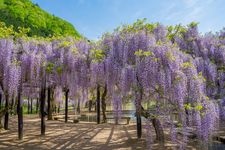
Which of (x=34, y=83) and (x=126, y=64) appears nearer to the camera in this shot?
(x=126, y=64)

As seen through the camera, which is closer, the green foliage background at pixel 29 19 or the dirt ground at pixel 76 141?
the dirt ground at pixel 76 141

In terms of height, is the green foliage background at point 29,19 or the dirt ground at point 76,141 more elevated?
the green foliage background at point 29,19

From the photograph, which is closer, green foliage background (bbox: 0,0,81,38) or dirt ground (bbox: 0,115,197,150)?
dirt ground (bbox: 0,115,197,150)

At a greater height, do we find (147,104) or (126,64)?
(126,64)

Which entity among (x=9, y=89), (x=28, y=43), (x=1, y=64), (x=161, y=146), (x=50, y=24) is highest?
(x=50, y=24)

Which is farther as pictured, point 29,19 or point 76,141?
point 29,19

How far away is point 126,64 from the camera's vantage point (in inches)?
569

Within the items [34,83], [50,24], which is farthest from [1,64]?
[50,24]

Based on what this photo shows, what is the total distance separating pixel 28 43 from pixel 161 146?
748cm

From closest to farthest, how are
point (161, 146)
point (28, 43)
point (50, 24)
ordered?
point (161, 146), point (28, 43), point (50, 24)

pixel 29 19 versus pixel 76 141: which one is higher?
pixel 29 19

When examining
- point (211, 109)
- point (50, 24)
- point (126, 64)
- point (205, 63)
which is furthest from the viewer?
point (50, 24)

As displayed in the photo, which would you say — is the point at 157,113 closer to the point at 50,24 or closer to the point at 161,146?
the point at 161,146

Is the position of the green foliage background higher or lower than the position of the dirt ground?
higher
